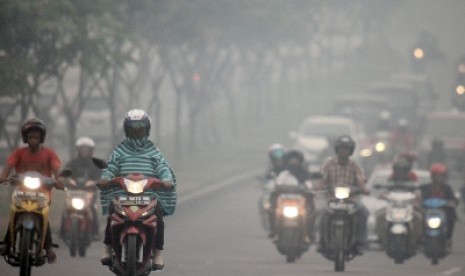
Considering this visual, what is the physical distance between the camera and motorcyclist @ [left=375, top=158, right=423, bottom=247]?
2267 cm

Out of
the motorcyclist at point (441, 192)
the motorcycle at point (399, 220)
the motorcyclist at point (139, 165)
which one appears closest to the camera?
the motorcyclist at point (139, 165)

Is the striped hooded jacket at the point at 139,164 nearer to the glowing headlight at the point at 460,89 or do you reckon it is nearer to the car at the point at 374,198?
the car at the point at 374,198

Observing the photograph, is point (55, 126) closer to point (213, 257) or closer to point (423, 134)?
point (423, 134)

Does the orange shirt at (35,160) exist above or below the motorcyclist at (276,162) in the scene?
below

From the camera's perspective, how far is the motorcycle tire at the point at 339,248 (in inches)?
814

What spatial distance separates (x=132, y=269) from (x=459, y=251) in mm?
12474

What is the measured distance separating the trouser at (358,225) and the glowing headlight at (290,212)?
4.90 ft

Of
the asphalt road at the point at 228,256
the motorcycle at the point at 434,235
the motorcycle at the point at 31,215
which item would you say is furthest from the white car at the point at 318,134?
the motorcycle at the point at 31,215

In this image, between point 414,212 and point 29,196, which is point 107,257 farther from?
point 414,212

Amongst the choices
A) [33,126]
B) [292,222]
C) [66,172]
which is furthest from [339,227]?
[33,126]

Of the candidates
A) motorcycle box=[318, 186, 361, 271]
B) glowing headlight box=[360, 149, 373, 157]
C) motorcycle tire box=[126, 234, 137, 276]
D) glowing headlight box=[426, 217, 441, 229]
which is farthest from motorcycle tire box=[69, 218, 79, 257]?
glowing headlight box=[360, 149, 373, 157]

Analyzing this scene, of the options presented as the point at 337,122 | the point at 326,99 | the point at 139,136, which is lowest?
the point at 139,136

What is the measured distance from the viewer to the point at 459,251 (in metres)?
26.5

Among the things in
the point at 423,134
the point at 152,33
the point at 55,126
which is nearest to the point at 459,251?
the point at 152,33
